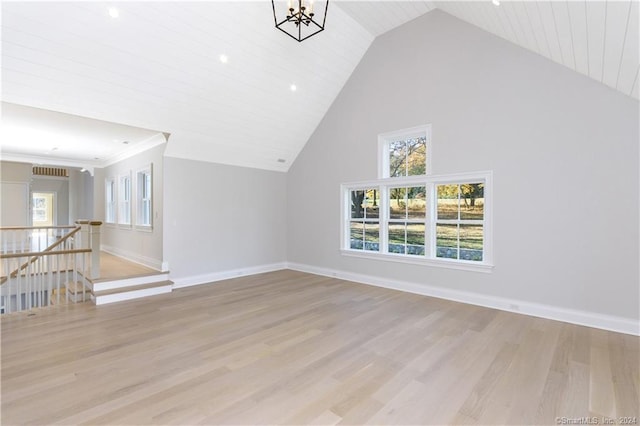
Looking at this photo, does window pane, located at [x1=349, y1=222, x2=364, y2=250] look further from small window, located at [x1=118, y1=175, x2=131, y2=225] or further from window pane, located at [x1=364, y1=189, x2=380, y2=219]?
small window, located at [x1=118, y1=175, x2=131, y2=225]

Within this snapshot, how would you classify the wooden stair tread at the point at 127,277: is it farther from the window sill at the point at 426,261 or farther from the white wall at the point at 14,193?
the white wall at the point at 14,193

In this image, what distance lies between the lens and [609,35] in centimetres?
259

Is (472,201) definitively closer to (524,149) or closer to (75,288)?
(524,149)

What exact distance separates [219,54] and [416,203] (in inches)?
152

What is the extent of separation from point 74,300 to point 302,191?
4.52 meters

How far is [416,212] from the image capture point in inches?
205

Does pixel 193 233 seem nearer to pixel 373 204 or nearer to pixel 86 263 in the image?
pixel 86 263

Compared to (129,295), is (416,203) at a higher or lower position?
higher

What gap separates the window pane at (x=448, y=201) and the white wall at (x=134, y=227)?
4830 mm

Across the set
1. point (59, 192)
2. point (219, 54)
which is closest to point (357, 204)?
point (219, 54)

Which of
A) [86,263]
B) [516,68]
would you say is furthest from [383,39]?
[86,263]

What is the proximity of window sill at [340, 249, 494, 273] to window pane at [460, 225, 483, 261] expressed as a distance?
0.13m

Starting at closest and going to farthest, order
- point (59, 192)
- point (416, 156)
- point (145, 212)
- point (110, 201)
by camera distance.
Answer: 1. point (416, 156)
2. point (145, 212)
3. point (110, 201)
4. point (59, 192)

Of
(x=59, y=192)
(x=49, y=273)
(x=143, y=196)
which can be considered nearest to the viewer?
(x=49, y=273)
